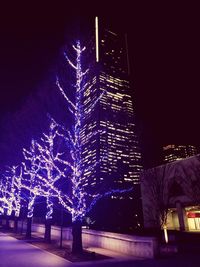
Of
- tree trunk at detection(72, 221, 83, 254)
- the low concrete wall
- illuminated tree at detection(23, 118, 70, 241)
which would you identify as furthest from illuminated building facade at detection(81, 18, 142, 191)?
tree trunk at detection(72, 221, 83, 254)

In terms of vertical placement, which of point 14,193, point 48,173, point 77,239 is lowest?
point 77,239

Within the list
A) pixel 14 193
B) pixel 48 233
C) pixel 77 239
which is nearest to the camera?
pixel 77 239

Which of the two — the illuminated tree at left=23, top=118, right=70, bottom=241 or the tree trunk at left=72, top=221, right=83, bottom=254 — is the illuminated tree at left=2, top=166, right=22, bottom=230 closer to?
the illuminated tree at left=23, top=118, right=70, bottom=241

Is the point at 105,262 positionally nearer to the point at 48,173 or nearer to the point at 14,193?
the point at 48,173

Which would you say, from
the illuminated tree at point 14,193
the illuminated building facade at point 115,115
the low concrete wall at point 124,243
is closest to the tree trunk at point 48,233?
the low concrete wall at point 124,243

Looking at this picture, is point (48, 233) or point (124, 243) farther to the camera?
point (48, 233)

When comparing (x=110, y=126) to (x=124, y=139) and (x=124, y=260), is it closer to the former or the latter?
(x=124, y=139)

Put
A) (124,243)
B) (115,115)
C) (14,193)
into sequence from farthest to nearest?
(115,115) → (14,193) → (124,243)

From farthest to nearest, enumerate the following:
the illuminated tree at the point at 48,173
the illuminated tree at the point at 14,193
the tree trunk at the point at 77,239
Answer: the illuminated tree at the point at 14,193
the illuminated tree at the point at 48,173
the tree trunk at the point at 77,239

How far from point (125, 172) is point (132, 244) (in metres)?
109

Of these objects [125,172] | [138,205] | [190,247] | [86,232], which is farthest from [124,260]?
[125,172]

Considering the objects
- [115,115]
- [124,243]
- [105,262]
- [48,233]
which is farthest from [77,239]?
[115,115]

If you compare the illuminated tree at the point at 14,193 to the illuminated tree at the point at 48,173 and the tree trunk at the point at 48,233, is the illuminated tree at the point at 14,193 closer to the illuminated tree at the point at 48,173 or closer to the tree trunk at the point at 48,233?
the illuminated tree at the point at 48,173

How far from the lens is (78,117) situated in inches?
662
